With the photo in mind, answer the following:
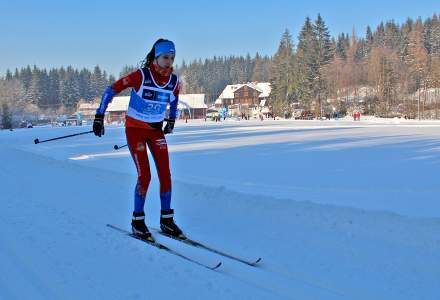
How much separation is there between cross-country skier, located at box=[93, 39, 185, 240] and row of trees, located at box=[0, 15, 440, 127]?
217 feet

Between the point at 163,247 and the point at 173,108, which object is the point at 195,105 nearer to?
the point at 173,108

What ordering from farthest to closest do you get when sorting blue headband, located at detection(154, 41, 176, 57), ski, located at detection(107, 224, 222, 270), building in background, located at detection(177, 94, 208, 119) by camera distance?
building in background, located at detection(177, 94, 208, 119)
blue headband, located at detection(154, 41, 176, 57)
ski, located at detection(107, 224, 222, 270)

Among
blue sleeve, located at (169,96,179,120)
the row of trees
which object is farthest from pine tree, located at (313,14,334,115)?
blue sleeve, located at (169,96,179,120)

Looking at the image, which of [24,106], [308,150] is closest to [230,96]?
[24,106]

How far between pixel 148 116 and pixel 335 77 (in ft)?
283

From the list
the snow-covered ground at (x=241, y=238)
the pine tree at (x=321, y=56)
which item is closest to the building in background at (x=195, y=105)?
the pine tree at (x=321, y=56)

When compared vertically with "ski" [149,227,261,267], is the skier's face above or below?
above

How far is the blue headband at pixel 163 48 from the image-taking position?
5227 millimetres

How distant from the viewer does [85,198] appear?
8164 millimetres

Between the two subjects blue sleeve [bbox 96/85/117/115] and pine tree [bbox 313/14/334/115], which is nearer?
blue sleeve [bbox 96/85/117/115]

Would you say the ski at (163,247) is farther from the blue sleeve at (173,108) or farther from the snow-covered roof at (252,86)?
the snow-covered roof at (252,86)

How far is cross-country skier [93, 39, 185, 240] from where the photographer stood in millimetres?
5254

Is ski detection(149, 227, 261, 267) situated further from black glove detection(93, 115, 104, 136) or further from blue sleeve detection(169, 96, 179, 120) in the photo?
blue sleeve detection(169, 96, 179, 120)

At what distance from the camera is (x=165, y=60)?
17.2 feet
